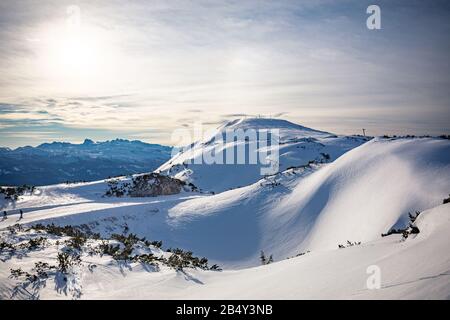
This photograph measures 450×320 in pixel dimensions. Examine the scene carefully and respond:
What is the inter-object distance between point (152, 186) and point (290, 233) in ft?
52.1

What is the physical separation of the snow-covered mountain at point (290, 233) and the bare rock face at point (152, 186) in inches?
45.4

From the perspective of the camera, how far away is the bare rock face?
27305 millimetres

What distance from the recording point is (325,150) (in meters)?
62.0

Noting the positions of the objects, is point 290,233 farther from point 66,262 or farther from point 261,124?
point 261,124

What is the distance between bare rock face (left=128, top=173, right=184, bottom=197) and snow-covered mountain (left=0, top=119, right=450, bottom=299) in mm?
1153

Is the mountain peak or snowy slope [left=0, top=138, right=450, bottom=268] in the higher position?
the mountain peak

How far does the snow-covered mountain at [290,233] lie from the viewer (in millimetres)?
4645

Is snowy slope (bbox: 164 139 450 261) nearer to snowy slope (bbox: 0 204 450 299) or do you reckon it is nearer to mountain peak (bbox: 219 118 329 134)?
snowy slope (bbox: 0 204 450 299)

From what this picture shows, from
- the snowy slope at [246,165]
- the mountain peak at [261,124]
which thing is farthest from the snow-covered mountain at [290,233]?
the mountain peak at [261,124]

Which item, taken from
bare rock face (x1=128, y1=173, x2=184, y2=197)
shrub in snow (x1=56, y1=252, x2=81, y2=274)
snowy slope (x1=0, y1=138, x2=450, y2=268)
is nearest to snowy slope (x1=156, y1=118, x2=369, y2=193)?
bare rock face (x1=128, y1=173, x2=184, y2=197)

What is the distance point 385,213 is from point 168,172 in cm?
4887

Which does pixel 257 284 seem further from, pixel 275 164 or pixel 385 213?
pixel 275 164

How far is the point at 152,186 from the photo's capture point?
1093 inches

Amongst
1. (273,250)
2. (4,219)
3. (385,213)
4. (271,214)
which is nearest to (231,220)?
(271,214)
